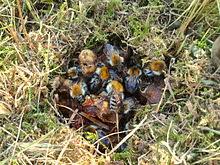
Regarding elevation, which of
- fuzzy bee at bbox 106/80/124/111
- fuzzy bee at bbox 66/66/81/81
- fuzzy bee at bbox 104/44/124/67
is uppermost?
fuzzy bee at bbox 104/44/124/67

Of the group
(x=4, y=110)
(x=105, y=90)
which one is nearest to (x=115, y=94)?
(x=105, y=90)

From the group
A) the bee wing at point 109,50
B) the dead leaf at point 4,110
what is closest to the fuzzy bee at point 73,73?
the bee wing at point 109,50

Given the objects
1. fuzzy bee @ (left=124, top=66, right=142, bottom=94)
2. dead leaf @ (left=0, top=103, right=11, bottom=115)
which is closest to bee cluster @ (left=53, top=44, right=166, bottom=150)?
fuzzy bee @ (left=124, top=66, right=142, bottom=94)

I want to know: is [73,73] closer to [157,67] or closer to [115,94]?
[115,94]

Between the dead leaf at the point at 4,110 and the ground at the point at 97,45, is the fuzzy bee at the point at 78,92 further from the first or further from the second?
the dead leaf at the point at 4,110

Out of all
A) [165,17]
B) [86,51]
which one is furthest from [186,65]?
[86,51]

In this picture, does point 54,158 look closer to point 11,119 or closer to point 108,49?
point 11,119

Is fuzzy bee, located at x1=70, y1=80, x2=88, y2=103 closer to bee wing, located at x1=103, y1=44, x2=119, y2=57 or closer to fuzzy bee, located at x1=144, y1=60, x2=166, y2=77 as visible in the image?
bee wing, located at x1=103, y1=44, x2=119, y2=57
